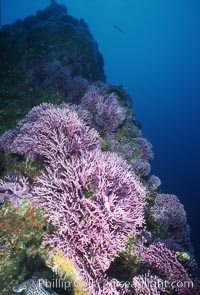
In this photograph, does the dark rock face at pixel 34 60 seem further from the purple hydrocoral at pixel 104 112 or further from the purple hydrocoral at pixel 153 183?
the purple hydrocoral at pixel 153 183

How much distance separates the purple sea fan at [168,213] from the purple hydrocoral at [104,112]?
1911mm

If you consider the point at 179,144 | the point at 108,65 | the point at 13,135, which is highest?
the point at 108,65

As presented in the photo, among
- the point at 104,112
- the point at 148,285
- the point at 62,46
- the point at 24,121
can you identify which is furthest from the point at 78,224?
the point at 62,46

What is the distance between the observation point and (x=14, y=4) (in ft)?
534

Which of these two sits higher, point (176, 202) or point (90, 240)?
point (176, 202)

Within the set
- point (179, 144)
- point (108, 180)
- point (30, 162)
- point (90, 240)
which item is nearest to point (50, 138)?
point (30, 162)

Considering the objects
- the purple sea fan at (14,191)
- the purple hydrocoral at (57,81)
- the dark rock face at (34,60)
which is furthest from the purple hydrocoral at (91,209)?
the purple hydrocoral at (57,81)

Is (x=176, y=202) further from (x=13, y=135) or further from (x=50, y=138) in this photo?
(x=13, y=135)

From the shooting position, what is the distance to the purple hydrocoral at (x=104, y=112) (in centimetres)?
562

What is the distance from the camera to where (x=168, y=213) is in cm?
452

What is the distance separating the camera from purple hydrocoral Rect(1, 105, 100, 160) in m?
3.46

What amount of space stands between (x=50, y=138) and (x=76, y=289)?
1921 mm

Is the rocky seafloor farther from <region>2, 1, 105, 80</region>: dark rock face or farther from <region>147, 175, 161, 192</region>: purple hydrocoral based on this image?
<region>2, 1, 105, 80</region>: dark rock face

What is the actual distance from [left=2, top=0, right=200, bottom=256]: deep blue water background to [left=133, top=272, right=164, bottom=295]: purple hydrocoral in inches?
744
